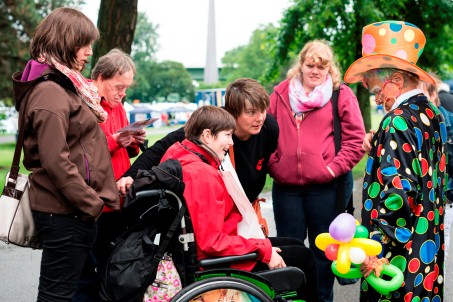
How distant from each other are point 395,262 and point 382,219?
0.28 meters

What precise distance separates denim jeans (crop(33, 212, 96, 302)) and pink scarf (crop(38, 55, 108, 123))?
1.72 ft

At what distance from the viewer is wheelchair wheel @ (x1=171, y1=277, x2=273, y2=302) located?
301cm

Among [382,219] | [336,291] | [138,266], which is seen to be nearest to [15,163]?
[138,266]

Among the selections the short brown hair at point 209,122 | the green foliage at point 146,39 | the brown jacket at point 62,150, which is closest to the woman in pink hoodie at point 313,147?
the short brown hair at point 209,122

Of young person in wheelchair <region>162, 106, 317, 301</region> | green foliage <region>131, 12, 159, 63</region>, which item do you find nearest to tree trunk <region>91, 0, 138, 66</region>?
young person in wheelchair <region>162, 106, 317, 301</region>

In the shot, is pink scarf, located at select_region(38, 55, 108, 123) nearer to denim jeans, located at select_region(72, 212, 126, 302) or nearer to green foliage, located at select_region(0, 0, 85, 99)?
denim jeans, located at select_region(72, 212, 126, 302)

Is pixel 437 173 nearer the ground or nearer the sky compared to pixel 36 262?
nearer the sky

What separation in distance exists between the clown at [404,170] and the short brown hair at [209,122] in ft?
2.27

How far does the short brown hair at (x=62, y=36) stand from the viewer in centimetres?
302

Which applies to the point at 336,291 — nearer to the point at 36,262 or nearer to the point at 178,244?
the point at 178,244

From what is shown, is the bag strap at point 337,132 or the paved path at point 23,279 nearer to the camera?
the bag strap at point 337,132

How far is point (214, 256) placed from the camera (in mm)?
3236

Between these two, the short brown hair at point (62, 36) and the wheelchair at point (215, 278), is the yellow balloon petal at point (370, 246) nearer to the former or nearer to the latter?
the wheelchair at point (215, 278)

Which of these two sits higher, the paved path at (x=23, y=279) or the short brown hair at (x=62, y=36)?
the short brown hair at (x=62, y=36)
